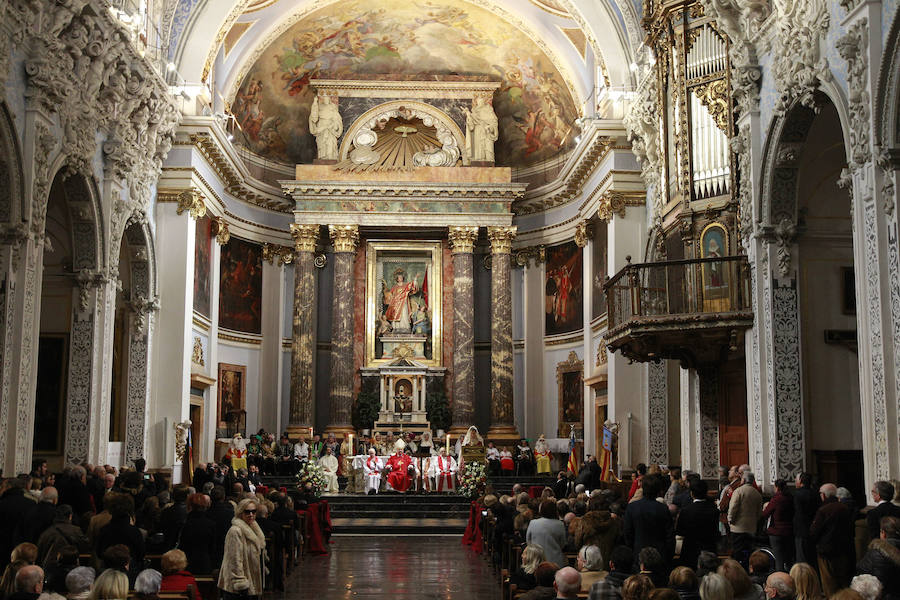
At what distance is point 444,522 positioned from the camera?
23.0 meters

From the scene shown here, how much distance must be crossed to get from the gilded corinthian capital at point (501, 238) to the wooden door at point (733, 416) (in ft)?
44.6

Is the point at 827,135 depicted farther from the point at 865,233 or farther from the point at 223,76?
the point at 223,76

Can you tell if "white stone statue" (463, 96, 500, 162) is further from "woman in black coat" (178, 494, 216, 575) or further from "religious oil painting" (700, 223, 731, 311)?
"woman in black coat" (178, 494, 216, 575)

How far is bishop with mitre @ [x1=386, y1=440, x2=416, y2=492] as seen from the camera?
26.1 meters

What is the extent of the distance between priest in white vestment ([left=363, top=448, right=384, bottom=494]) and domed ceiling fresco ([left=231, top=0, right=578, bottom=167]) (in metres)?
10.8

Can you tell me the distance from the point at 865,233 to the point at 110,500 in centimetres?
909

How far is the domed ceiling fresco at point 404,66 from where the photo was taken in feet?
98.3

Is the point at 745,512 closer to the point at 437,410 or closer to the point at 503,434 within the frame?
the point at 503,434

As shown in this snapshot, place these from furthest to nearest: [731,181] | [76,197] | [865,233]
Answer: [76,197] → [731,181] → [865,233]

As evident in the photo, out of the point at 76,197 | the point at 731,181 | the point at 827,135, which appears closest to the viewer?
the point at 827,135

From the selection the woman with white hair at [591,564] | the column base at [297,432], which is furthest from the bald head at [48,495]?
the column base at [297,432]

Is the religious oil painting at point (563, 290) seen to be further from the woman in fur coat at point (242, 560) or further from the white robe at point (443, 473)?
the woman in fur coat at point (242, 560)

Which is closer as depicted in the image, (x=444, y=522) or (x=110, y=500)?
(x=110, y=500)

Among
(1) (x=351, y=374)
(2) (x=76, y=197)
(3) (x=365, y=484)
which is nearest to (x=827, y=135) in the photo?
(2) (x=76, y=197)
